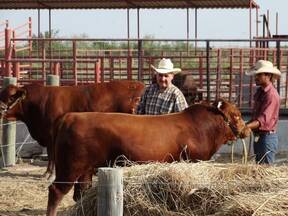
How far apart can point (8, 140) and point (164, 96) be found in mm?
4754

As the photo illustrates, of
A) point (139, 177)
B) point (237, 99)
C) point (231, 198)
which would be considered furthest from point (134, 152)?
point (237, 99)

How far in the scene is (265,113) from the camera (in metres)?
7.20

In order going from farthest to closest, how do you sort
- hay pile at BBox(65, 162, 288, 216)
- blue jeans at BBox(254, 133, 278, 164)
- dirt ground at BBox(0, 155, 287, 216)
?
dirt ground at BBox(0, 155, 287, 216), blue jeans at BBox(254, 133, 278, 164), hay pile at BBox(65, 162, 288, 216)

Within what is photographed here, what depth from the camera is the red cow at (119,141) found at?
661 centimetres

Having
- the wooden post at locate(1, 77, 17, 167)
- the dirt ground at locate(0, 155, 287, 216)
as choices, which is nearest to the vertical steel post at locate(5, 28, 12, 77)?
the wooden post at locate(1, 77, 17, 167)

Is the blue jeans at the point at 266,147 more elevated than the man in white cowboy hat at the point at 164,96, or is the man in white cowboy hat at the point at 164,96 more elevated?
the man in white cowboy hat at the point at 164,96

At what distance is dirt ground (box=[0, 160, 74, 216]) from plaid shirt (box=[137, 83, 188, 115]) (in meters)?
1.58

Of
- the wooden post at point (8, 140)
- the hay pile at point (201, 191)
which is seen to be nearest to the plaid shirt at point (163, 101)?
the hay pile at point (201, 191)

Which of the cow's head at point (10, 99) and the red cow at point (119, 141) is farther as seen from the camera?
the cow's head at point (10, 99)

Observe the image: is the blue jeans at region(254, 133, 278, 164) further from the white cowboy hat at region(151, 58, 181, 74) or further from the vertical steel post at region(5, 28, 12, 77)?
the vertical steel post at region(5, 28, 12, 77)

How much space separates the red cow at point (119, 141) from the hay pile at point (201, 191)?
1.21m

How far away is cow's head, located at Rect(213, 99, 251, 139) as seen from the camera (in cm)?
724

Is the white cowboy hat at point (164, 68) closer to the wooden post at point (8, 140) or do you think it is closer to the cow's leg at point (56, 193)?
the cow's leg at point (56, 193)

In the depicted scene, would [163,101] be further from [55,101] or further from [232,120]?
[55,101]
